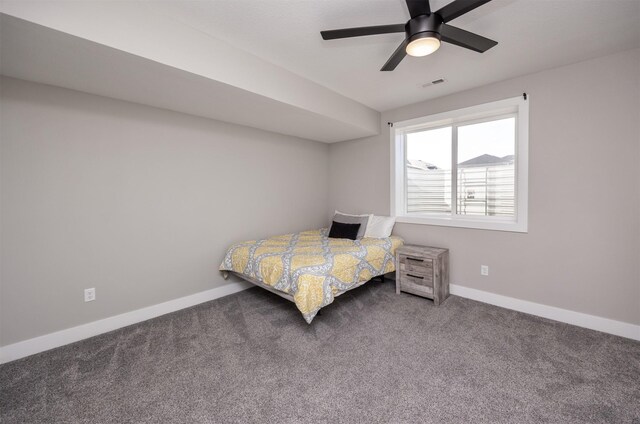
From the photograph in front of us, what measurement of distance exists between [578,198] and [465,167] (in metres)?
1.08

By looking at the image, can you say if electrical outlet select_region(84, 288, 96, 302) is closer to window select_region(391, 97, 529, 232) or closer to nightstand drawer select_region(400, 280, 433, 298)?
nightstand drawer select_region(400, 280, 433, 298)

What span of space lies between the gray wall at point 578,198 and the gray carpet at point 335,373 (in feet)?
1.18

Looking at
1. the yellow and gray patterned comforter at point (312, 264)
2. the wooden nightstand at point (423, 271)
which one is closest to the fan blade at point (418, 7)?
the yellow and gray patterned comforter at point (312, 264)

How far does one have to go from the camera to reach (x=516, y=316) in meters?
2.66

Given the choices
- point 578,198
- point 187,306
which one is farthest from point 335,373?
point 578,198

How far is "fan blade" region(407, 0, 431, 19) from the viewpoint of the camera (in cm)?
147

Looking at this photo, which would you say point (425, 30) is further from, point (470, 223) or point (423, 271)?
point (423, 271)

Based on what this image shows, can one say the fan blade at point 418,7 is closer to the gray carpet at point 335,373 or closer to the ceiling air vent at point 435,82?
the ceiling air vent at point 435,82

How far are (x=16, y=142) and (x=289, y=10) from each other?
2321 millimetres

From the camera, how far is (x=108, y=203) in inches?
97.4

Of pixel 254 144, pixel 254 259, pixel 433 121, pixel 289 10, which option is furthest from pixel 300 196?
pixel 289 10

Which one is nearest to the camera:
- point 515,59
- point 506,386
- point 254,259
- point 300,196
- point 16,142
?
point 506,386

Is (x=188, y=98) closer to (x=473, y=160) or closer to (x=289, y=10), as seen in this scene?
(x=289, y=10)

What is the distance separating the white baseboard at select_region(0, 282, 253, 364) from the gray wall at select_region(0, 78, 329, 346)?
5 cm
